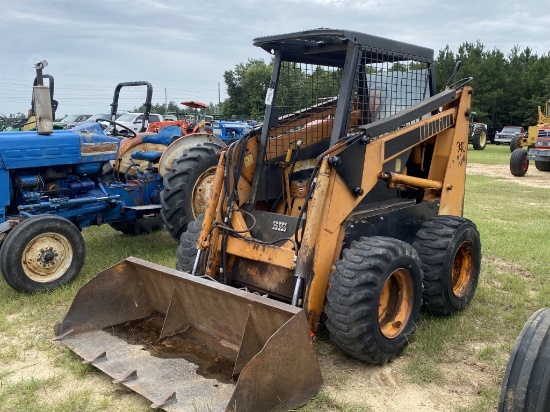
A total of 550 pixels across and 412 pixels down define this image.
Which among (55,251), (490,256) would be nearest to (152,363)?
(55,251)

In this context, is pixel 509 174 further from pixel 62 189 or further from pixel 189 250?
pixel 189 250

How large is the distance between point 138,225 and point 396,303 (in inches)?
189

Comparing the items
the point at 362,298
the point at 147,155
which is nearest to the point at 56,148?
the point at 147,155

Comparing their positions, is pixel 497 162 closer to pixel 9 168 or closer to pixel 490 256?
pixel 490 256

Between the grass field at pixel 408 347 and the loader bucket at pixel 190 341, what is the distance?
0.15 meters

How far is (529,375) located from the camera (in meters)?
2.37

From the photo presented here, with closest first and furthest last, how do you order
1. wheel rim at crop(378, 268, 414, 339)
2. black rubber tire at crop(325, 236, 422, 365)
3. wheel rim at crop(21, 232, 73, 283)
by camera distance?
black rubber tire at crop(325, 236, 422, 365), wheel rim at crop(378, 268, 414, 339), wheel rim at crop(21, 232, 73, 283)

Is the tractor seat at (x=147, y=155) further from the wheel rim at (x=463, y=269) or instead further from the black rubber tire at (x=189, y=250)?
the wheel rim at (x=463, y=269)

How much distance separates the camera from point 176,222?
6.39m

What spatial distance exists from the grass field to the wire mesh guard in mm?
1784

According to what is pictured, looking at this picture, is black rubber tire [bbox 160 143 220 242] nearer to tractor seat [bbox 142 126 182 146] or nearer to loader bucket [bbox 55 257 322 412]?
tractor seat [bbox 142 126 182 146]

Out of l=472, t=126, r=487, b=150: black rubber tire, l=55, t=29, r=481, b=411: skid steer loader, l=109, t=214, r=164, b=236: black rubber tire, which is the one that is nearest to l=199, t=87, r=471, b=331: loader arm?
l=55, t=29, r=481, b=411: skid steer loader

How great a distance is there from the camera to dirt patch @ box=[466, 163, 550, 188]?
49.6ft

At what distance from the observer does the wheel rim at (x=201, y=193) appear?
21.4ft
